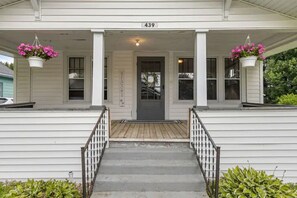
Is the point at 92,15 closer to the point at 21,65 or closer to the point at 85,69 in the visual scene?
the point at 85,69

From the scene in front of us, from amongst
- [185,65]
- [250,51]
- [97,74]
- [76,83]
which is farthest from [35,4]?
[185,65]

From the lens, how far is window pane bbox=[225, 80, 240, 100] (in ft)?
23.0

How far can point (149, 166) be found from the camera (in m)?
3.72

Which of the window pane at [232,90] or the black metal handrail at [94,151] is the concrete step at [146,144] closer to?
the black metal handrail at [94,151]

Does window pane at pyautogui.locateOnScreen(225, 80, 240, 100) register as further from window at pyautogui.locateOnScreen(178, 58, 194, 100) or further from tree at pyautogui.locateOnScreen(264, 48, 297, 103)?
tree at pyautogui.locateOnScreen(264, 48, 297, 103)

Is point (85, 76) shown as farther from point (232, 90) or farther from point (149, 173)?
point (232, 90)

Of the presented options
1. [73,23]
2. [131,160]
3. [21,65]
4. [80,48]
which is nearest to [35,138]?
[131,160]

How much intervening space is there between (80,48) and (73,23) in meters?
2.37

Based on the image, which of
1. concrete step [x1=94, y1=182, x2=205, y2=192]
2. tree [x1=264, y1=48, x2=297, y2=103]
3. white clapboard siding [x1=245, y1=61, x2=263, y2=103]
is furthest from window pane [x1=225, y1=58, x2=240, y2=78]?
tree [x1=264, y1=48, x2=297, y2=103]

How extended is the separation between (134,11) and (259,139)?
3519 mm

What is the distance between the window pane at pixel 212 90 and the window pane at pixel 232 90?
37cm

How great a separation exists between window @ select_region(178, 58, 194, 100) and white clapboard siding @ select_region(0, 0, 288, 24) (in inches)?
107

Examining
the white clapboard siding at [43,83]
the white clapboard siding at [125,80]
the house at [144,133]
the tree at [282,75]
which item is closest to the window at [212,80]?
the house at [144,133]

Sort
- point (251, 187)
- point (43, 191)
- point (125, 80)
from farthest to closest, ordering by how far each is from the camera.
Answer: point (125, 80) < point (43, 191) < point (251, 187)
